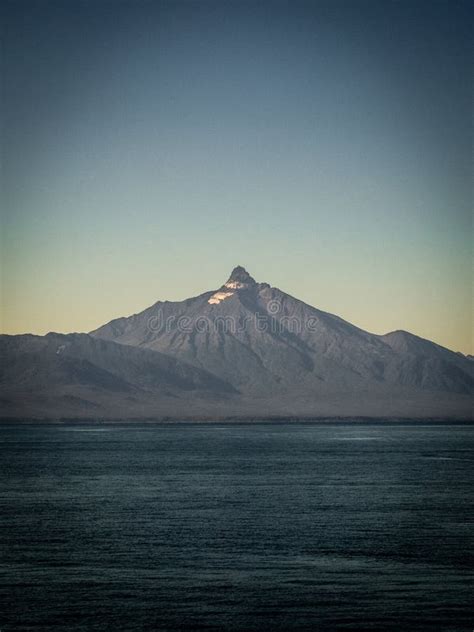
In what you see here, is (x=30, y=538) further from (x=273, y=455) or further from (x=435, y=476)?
(x=273, y=455)

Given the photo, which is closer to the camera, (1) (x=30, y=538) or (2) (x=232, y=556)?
(2) (x=232, y=556)

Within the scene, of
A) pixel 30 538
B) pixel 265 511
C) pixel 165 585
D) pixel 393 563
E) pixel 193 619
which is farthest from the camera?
pixel 265 511

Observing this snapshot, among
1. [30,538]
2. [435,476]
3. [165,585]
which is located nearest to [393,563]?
[165,585]

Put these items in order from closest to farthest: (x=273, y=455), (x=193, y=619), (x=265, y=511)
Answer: (x=193, y=619) < (x=265, y=511) < (x=273, y=455)

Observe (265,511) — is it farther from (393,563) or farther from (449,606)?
(449,606)

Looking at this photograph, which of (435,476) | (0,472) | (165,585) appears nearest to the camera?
(165,585)

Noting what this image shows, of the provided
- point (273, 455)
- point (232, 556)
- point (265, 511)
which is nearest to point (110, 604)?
point (232, 556)
